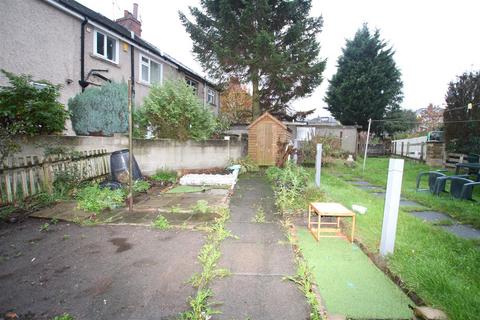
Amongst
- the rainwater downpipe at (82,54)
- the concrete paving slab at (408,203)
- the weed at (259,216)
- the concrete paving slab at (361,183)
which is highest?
the rainwater downpipe at (82,54)

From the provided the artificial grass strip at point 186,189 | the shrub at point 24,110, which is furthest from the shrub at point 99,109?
the artificial grass strip at point 186,189

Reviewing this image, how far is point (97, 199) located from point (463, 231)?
7.28m

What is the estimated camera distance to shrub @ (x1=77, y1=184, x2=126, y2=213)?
5.30 m

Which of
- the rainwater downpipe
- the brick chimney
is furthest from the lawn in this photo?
the brick chimney

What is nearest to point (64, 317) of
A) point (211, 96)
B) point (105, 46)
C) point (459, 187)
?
point (459, 187)

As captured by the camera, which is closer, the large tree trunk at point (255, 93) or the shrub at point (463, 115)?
the shrub at point (463, 115)

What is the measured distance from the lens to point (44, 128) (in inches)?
251

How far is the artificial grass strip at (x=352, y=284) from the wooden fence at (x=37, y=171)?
5687mm

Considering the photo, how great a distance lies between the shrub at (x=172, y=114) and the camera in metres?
9.46

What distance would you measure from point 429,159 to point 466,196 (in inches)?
387

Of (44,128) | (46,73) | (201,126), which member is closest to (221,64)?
(201,126)

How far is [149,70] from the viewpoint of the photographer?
15.0 metres

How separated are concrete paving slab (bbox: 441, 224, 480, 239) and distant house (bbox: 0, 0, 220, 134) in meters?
8.58

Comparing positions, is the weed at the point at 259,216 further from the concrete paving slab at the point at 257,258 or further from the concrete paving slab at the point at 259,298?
the concrete paving slab at the point at 259,298
